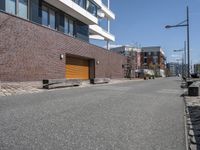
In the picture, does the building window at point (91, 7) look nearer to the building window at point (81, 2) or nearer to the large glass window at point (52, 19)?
the building window at point (81, 2)

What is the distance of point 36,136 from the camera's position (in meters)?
6.10

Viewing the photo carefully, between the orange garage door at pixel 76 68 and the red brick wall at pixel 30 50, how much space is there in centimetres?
115

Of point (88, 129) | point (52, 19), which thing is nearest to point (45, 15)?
point (52, 19)

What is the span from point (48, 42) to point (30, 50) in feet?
10.7

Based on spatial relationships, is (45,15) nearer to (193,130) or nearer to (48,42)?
(48,42)

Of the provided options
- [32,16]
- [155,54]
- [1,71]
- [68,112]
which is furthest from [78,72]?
[155,54]

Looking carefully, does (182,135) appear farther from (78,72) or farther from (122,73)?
(122,73)

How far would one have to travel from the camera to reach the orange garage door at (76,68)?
103ft

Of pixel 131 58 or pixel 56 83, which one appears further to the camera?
pixel 131 58

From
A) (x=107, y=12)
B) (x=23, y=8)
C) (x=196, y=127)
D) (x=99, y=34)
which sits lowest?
(x=196, y=127)

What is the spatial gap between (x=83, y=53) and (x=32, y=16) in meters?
9.99

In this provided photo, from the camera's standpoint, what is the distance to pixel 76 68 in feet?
111

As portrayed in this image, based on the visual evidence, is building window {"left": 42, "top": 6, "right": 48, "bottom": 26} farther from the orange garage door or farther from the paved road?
the paved road

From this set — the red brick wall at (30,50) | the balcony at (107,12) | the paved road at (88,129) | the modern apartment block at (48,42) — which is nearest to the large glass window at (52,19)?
the modern apartment block at (48,42)
